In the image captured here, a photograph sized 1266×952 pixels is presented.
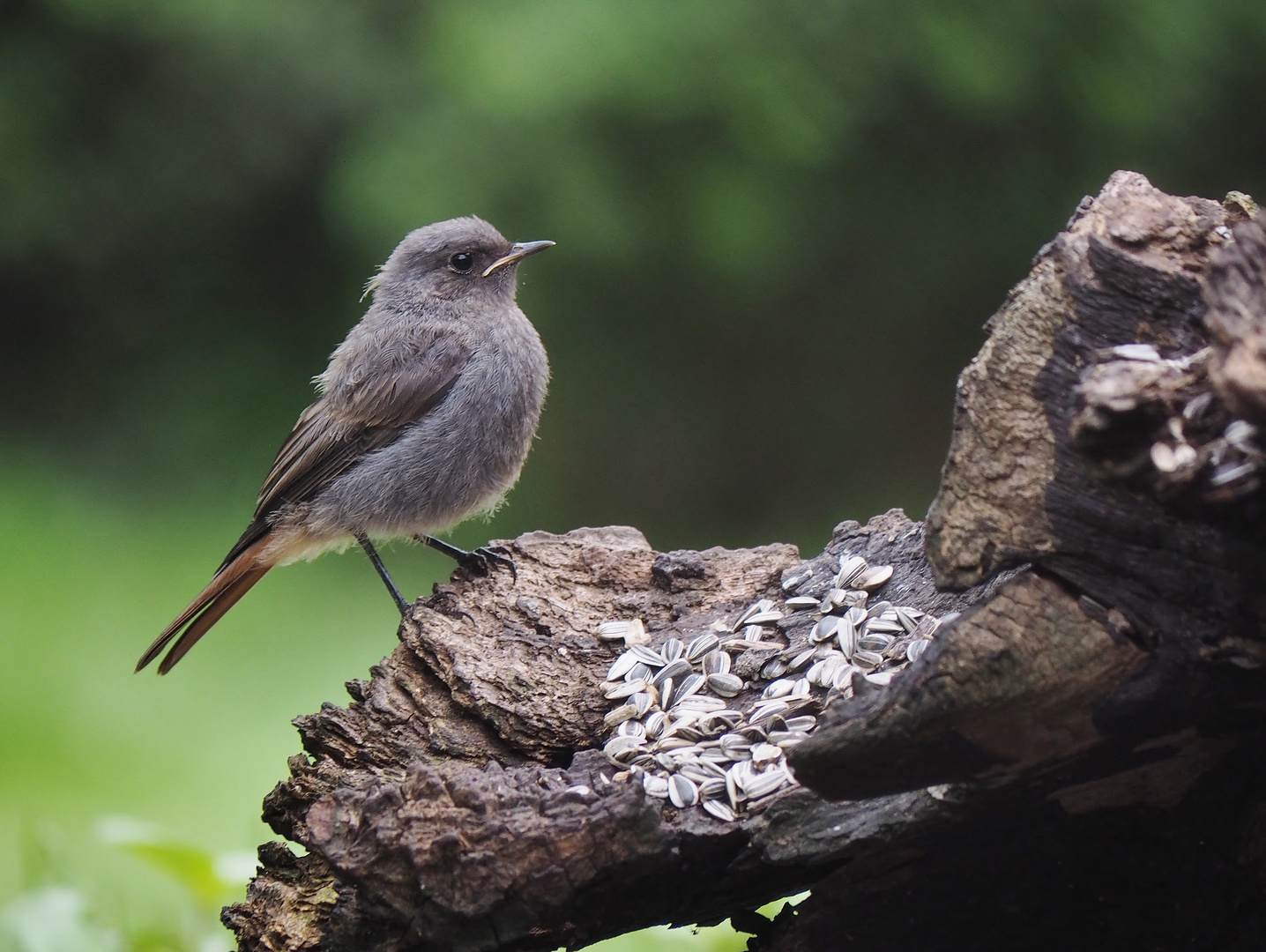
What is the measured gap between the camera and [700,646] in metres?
3.23

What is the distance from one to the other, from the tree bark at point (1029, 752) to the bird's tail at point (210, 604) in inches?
57.5

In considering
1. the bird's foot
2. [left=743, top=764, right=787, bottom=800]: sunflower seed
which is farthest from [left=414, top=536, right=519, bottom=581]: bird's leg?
[left=743, top=764, right=787, bottom=800]: sunflower seed

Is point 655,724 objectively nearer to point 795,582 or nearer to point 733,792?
point 733,792

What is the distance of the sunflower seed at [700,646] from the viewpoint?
321 centimetres

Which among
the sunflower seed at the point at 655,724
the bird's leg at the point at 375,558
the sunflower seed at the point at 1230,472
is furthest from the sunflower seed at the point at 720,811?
the bird's leg at the point at 375,558

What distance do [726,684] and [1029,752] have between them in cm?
105

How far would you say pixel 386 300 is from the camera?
489cm

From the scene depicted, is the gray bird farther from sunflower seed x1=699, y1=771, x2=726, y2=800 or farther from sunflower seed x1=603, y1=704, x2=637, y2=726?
sunflower seed x1=699, y1=771, x2=726, y2=800

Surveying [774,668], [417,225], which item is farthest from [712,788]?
[417,225]

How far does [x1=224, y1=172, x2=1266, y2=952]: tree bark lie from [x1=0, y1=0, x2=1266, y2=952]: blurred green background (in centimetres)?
329

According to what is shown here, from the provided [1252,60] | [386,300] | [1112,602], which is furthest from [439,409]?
[1252,60]

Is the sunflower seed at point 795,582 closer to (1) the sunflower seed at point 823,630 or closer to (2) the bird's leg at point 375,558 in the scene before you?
(1) the sunflower seed at point 823,630

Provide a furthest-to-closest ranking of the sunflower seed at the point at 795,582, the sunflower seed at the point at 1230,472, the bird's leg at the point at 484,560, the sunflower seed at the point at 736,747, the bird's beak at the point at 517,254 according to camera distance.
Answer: the bird's beak at the point at 517,254
the bird's leg at the point at 484,560
the sunflower seed at the point at 795,582
the sunflower seed at the point at 736,747
the sunflower seed at the point at 1230,472

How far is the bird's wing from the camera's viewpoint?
176 inches
